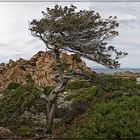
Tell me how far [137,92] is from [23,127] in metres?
6.55

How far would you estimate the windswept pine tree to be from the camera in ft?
67.4

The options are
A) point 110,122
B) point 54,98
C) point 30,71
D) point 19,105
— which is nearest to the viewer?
point 110,122

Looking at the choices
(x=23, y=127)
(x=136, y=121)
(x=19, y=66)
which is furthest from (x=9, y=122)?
(x=19, y=66)

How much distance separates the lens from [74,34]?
2073 centimetres

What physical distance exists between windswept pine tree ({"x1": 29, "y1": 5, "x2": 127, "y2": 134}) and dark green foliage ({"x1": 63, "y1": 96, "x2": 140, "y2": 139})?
232cm

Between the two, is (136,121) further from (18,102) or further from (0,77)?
(0,77)

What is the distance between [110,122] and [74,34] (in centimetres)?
504

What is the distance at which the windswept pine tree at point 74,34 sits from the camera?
67.4 feet

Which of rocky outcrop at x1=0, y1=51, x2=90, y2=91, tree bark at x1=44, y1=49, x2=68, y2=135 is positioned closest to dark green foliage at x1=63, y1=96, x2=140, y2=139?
tree bark at x1=44, y1=49, x2=68, y2=135

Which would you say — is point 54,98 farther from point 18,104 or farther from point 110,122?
point 110,122

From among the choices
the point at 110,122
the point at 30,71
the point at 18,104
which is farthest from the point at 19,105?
the point at 30,71

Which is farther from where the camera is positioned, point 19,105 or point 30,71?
point 30,71

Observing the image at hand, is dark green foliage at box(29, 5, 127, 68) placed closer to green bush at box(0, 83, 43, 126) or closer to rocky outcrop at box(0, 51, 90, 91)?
green bush at box(0, 83, 43, 126)

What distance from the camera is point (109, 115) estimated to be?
18.7 meters
